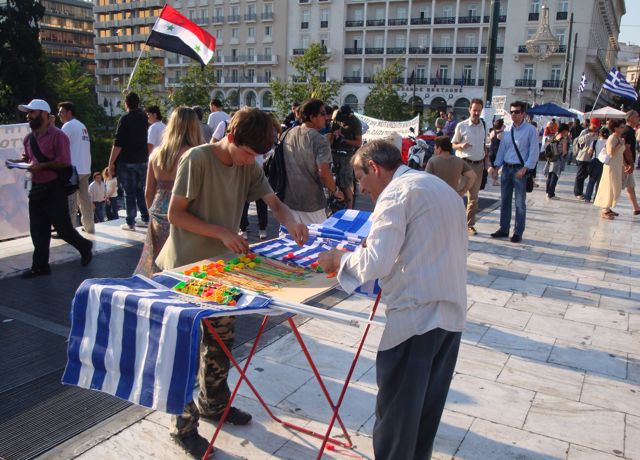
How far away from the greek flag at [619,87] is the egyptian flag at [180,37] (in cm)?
1577

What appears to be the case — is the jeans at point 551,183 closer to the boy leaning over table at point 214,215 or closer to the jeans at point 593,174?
the jeans at point 593,174

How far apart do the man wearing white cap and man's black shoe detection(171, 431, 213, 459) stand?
12.3 ft

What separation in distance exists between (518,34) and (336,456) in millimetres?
57777

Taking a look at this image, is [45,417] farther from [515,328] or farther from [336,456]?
[515,328]

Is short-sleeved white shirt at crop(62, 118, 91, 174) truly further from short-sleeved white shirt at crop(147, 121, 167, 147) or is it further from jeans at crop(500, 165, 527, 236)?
jeans at crop(500, 165, 527, 236)

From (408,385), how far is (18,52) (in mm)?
45177

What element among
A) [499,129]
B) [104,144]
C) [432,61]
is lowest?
[104,144]

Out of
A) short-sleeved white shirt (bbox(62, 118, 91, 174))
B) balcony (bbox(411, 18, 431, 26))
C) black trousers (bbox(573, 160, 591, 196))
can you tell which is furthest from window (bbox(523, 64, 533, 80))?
short-sleeved white shirt (bbox(62, 118, 91, 174))

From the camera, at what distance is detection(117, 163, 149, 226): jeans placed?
7.58m

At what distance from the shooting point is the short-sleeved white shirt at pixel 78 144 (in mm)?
7125

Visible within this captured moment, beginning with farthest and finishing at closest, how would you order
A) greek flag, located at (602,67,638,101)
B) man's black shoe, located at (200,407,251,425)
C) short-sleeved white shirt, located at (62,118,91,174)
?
greek flag, located at (602,67,638,101)
short-sleeved white shirt, located at (62,118,91,174)
man's black shoe, located at (200,407,251,425)

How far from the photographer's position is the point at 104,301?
2361 mm

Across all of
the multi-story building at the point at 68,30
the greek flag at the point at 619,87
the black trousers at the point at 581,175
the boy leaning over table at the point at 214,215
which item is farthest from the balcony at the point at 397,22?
the multi-story building at the point at 68,30

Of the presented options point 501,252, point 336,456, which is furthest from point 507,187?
point 336,456
